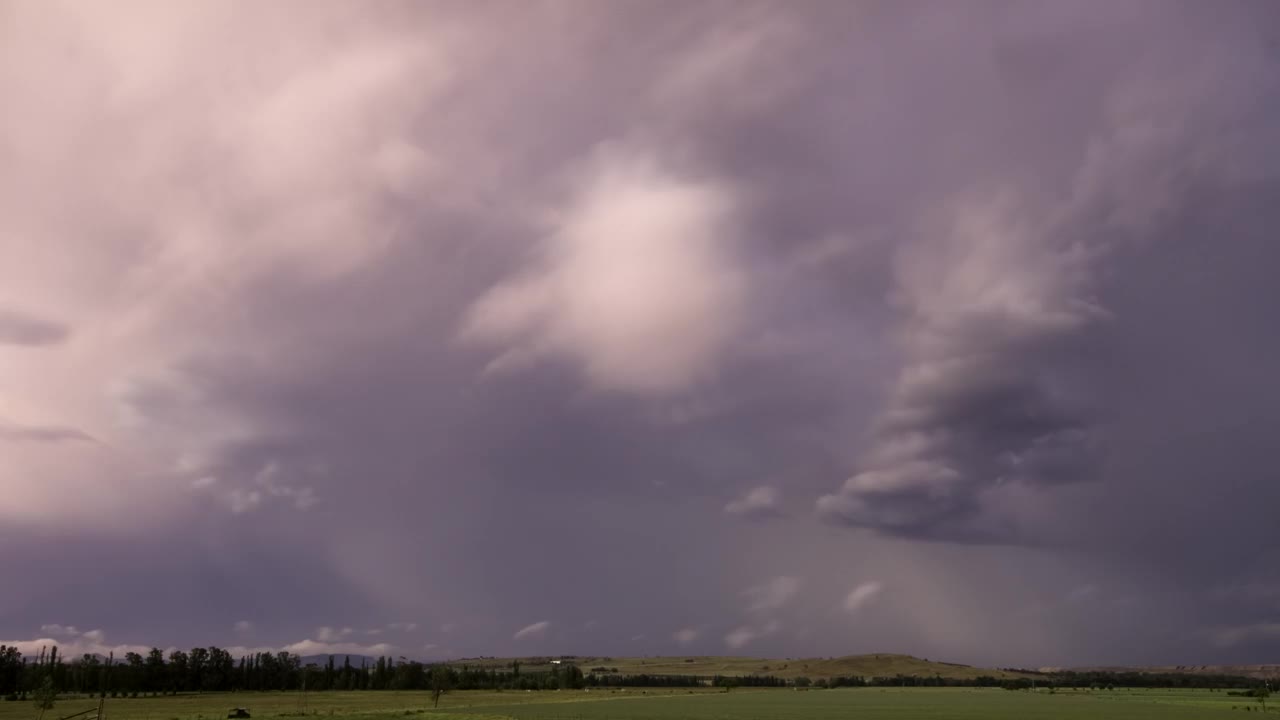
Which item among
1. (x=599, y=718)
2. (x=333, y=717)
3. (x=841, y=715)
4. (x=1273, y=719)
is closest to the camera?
(x=333, y=717)

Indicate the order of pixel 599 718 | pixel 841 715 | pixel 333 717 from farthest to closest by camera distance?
pixel 841 715, pixel 599 718, pixel 333 717

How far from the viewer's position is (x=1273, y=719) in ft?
470

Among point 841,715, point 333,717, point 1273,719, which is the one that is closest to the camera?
point 333,717

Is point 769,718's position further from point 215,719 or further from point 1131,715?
point 215,719

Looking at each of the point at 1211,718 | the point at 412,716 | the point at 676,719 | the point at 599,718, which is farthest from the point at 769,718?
the point at 1211,718

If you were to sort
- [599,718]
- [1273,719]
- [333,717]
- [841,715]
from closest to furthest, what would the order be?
1. [333,717]
2. [599,718]
3. [1273,719]
4. [841,715]

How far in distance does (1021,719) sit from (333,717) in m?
102

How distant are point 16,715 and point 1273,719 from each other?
209725 mm

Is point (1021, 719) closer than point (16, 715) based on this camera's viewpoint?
Yes

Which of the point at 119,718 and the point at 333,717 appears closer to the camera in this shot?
the point at 333,717

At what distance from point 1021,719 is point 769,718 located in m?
38.5

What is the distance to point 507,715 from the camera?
141000mm

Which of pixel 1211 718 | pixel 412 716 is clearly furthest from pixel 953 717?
pixel 412 716

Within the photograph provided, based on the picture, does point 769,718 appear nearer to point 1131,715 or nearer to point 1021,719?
point 1021,719
